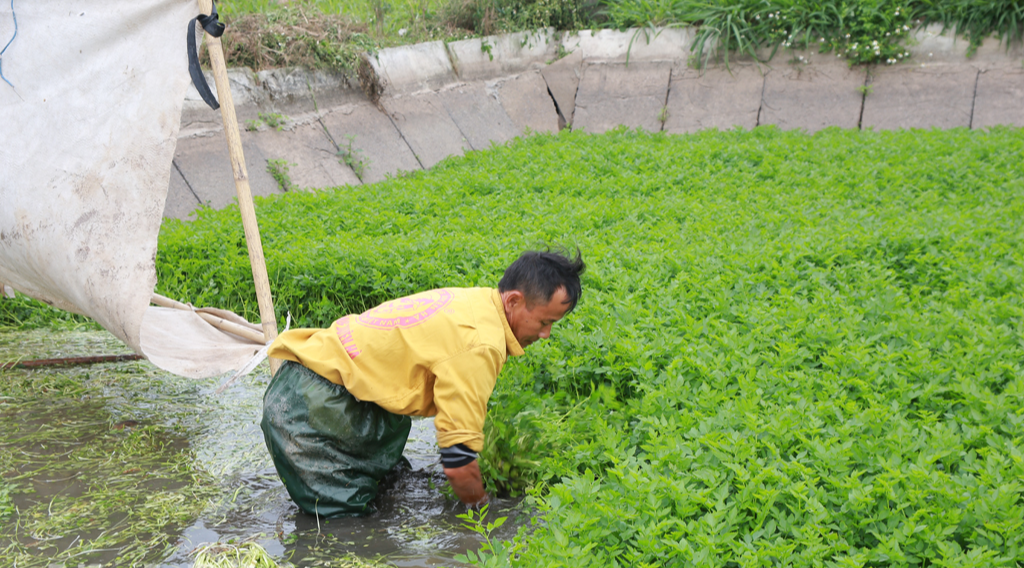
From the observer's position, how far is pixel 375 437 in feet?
10.6

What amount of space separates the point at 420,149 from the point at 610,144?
264 centimetres

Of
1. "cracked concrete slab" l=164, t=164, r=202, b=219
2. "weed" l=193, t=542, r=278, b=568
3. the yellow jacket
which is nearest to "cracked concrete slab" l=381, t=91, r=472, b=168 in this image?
"cracked concrete slab" l=164, t=164, r=202, b=219

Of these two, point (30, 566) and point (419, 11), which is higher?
point (419, 11)

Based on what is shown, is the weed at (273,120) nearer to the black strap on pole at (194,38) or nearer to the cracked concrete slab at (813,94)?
the black strap on pole at (194,38)

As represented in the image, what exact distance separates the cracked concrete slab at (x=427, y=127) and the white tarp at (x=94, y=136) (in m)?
6.93

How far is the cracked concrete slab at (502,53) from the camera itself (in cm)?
1198

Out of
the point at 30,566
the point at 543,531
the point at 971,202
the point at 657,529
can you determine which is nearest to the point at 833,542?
the point at 657,529

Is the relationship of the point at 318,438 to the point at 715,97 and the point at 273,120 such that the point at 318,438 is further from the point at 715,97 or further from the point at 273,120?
the point at 715,97

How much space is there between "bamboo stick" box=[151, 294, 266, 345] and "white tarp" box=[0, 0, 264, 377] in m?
0.71

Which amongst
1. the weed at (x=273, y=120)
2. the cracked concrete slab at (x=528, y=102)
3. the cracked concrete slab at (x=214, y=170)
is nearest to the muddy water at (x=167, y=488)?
the cracked concrete slab at (x=214, y=170)

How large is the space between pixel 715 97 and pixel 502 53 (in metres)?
3.47

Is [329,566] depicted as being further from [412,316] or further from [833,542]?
[833,542]

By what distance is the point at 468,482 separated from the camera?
2961mm

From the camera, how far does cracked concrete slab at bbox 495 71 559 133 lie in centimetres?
1220
